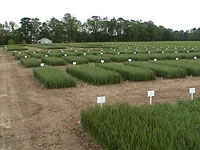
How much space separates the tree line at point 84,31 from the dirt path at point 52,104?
6693 cm

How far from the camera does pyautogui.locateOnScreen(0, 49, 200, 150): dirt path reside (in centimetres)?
479

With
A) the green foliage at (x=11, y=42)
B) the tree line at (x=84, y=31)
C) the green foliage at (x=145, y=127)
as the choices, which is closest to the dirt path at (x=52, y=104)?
the green foliage at (x=145, y=127)

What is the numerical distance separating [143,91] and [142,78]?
2.07m

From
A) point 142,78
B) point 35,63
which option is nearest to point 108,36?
point 35,63

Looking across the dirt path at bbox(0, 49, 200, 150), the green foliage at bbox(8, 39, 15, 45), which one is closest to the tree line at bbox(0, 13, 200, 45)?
the green foliage at bbox(8, 39, 15, 45)

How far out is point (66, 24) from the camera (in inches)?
3297

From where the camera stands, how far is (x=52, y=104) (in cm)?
740

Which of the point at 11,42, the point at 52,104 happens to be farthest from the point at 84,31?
the point at 52,104

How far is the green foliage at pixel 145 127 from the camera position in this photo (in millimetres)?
3447

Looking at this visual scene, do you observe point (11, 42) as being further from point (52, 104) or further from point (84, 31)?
point (52, 104)

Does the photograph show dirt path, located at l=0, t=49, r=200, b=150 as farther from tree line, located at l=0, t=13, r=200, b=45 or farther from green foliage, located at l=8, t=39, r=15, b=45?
tree line, located at l=0, t=13, r=200, b=45

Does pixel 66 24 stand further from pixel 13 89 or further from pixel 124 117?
pixel 124 117

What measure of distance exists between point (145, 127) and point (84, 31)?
82.5 m

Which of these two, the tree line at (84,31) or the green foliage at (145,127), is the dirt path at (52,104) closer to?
the green foliage at (145,127)
